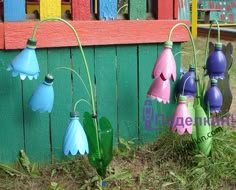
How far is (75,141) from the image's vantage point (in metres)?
2.50

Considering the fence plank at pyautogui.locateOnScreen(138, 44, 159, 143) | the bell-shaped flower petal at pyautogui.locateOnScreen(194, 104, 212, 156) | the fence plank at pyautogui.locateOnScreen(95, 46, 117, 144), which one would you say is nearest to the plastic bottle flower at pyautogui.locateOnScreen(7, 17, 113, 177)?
the fence plank at pyautogui.locateOnScreen(95, 46, 117, 144)

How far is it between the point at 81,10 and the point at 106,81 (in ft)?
1.78

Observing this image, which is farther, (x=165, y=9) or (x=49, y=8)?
(x=165, y=9)

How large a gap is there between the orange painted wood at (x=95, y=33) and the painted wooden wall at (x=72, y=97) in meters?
0.06

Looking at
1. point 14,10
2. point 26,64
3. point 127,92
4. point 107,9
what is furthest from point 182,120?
point 14,10

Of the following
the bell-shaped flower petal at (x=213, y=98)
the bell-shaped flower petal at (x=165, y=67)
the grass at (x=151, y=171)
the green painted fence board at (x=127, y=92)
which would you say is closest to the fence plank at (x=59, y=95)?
the grass at (x=151, y=171)

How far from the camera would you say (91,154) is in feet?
8.70

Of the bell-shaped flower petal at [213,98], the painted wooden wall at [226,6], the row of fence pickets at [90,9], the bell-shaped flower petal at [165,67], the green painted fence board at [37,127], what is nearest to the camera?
the bell-shaped flower petal at [165,67]

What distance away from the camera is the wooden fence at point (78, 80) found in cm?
288

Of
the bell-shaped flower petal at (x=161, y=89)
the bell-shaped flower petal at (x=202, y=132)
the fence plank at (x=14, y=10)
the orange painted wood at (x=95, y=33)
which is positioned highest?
the fence plank at (x=14, y=10)

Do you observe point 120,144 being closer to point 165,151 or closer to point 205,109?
point 165,151

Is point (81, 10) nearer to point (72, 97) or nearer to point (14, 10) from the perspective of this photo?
point (14, 10)

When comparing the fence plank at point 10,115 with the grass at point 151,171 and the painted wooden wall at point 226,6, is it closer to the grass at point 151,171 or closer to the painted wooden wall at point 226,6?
the grass at point 151,171

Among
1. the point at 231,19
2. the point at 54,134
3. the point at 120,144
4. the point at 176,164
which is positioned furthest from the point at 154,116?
the point at 231,19
